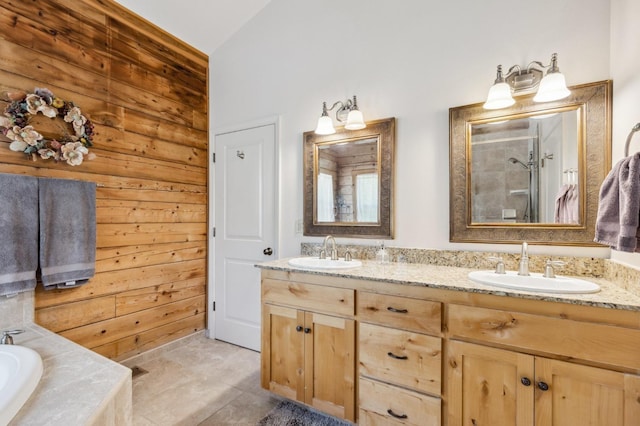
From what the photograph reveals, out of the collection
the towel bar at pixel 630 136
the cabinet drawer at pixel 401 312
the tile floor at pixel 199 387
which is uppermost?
the towel bar at pixel 630 136

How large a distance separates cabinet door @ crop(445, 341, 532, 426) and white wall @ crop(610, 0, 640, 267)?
699mm

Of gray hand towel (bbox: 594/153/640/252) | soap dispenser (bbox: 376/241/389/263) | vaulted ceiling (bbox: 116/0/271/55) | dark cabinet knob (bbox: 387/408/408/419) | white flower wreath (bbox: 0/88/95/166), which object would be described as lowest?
dark cabinet knob (bbox: 387/408/408/419)

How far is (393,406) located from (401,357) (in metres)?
0.26

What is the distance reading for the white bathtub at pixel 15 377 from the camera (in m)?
0.96

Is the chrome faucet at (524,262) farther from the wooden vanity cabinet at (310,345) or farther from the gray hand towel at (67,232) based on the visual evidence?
the gray hand towel at (67,232)

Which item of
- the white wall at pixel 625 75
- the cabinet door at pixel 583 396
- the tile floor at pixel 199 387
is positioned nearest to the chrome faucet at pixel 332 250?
the tile floor at pixel 199 387

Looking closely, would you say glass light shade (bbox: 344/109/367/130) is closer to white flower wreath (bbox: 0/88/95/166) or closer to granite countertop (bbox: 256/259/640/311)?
granite countertop (bbox: 256/259/640/311)

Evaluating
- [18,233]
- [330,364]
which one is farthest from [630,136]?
[18,233]

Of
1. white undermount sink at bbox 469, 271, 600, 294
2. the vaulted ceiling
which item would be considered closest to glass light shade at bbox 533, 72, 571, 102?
white undermount sink at bbox 469, 271, 600, 294

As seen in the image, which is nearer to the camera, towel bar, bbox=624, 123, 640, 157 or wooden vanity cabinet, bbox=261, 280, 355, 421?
towel bar, bbox=624, 123, 640, 157

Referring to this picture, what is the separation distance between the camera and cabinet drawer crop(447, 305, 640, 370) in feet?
3.76

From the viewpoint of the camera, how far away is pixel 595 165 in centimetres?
160

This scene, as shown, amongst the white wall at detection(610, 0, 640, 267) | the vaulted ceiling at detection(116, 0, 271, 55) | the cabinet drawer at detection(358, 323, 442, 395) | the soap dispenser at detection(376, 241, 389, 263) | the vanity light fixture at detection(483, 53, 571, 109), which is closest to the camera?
the white wall at detection(610, 0, 640, 267)

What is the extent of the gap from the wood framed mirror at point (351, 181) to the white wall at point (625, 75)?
1145 mm
